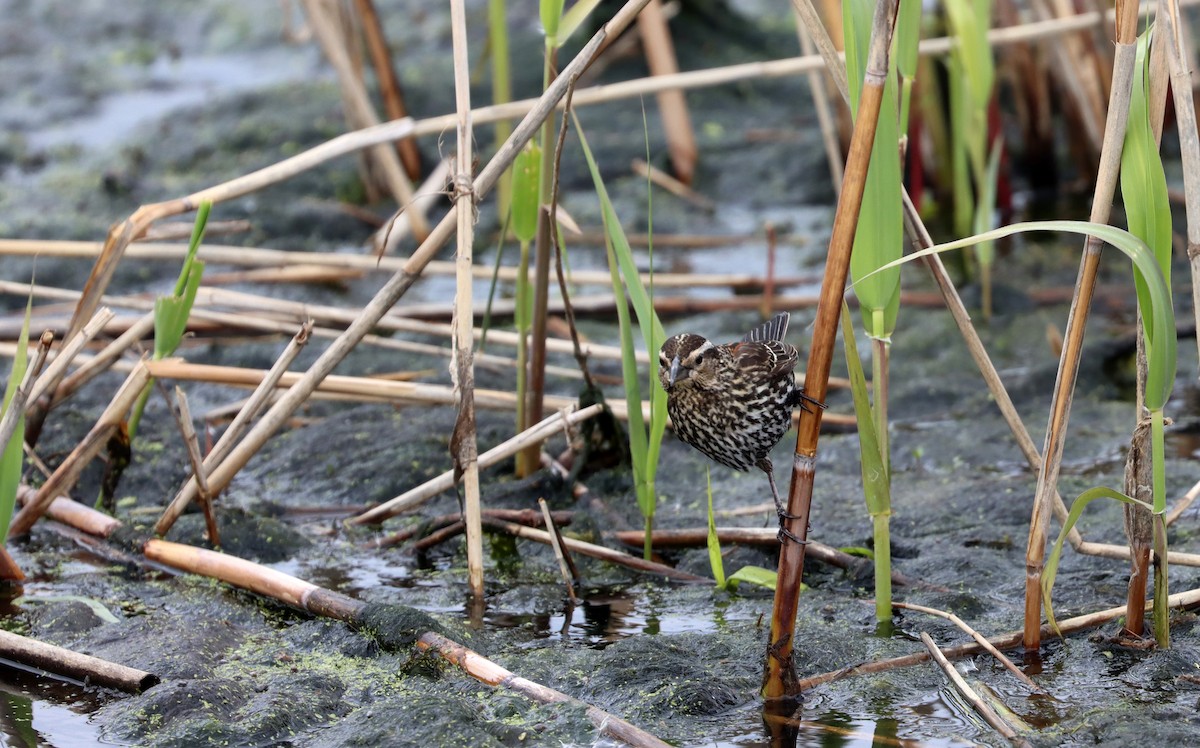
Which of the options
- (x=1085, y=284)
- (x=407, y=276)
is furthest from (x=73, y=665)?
(x=1085, y=284)

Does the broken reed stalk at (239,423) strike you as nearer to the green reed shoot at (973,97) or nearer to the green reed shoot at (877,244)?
the green reed shoot at (877,244)

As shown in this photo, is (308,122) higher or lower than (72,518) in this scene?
higher

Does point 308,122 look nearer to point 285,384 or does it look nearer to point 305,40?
point 305,40

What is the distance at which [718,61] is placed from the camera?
981 centimetres

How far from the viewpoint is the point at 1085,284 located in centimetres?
290

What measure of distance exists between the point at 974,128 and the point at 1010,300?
87 centimetres

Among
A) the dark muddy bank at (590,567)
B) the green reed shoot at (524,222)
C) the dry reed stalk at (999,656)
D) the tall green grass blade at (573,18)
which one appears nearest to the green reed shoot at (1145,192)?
the dry reed stalk at (999,656)

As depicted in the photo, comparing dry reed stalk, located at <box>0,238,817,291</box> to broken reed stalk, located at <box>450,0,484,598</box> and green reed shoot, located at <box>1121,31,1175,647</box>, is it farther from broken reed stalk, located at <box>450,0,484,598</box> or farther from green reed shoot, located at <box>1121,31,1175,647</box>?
green reed shoot, located at <box>1121,31,1175,647</box>

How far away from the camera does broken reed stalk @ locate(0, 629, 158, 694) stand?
3246 mm

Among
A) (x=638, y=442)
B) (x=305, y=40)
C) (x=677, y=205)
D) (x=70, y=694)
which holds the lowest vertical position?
(x=70, y=694)

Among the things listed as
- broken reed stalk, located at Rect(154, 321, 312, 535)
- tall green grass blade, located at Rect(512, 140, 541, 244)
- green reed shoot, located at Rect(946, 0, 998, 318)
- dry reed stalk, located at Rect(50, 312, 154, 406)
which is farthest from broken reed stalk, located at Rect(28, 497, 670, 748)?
green reed shoot, located at Rect(946, 0, 998, 318)

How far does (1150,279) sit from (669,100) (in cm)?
600

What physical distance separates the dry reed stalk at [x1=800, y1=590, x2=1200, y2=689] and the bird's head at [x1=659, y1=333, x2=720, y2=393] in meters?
0.93

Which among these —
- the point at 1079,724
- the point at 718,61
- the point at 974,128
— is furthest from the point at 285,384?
the point at 718,61
